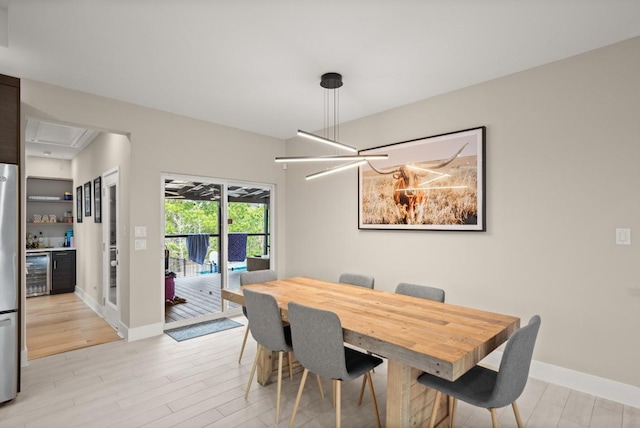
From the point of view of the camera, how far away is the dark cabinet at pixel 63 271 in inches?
238

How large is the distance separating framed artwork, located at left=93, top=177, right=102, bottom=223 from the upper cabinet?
2.31 metres

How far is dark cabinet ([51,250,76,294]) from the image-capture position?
6.05m

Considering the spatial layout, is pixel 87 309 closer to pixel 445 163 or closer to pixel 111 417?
pixel 111 417

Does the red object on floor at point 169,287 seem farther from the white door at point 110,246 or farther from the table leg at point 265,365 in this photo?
the table leg at point 265,365

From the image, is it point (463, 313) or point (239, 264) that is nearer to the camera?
point (463, 313)

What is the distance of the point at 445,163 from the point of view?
11.3 ft

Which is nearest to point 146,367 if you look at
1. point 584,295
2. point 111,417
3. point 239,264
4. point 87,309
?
point 111,417

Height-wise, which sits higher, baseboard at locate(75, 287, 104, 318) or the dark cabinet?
the dark cabinet

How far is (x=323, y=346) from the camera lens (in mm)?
1900

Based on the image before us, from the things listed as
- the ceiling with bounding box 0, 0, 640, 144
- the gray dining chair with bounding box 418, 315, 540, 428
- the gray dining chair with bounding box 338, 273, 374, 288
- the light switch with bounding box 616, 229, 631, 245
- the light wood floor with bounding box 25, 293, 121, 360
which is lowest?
the light wood floor with bounding box 25, 293, 121, 360

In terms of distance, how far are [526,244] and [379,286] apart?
1.66m

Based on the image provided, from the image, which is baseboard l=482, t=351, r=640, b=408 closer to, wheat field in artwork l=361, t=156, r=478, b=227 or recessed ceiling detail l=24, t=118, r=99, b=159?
wheat field in artwork l=361, t=156, r=478, b=227

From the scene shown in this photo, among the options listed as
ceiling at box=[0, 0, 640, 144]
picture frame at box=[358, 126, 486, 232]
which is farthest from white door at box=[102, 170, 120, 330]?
picture frame at box=[358, 126, 486, 232]

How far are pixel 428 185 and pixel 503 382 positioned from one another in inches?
89.7
